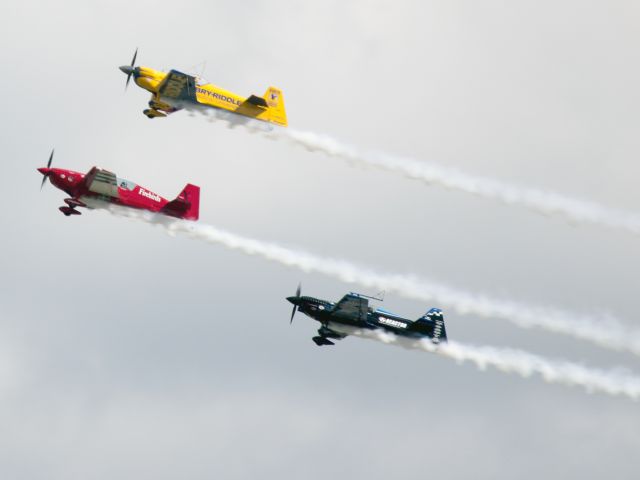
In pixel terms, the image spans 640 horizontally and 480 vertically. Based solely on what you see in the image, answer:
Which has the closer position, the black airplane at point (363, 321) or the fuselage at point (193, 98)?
the black airplane at point (363, 321)

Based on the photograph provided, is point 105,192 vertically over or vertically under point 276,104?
under

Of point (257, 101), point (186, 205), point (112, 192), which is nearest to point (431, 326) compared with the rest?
point (186, 205)

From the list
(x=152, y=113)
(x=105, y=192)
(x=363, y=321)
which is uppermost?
(x=152, y=113)

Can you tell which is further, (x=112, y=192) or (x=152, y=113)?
(x=152, y=113)

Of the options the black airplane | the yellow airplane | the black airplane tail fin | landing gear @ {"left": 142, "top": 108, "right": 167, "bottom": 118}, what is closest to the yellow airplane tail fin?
the yellow airplane

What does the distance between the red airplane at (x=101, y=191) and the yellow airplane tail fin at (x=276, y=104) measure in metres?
8.24

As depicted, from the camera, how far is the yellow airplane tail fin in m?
72.8

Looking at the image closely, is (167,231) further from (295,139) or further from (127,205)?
(295,139)

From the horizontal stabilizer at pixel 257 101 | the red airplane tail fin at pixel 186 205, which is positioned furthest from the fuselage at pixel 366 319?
the horizontal stabilizer at pixel 257 101

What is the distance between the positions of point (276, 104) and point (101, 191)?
12.3 metres

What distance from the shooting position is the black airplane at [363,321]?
68125 millimetres

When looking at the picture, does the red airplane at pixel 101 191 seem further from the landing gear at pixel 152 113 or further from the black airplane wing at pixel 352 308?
the black airplane wing at pixel 352 308

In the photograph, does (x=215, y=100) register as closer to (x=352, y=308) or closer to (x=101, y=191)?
(x=101, y=191)

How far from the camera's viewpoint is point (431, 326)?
225ft
